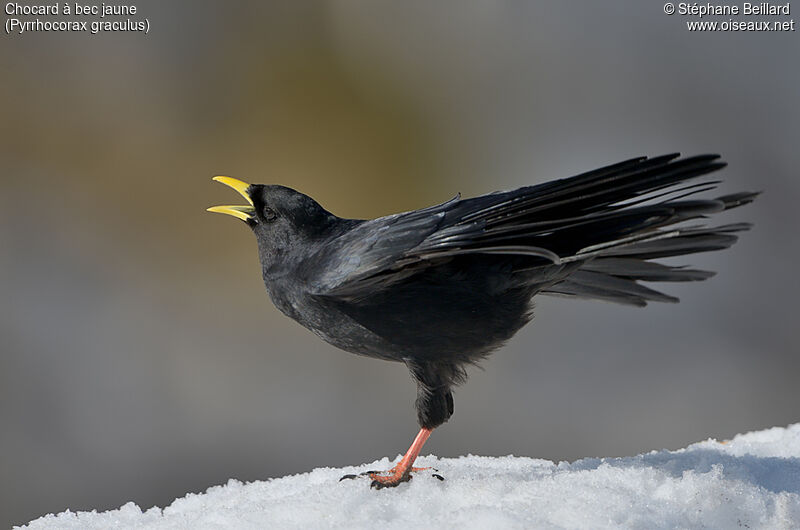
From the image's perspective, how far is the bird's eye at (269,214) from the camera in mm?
3223

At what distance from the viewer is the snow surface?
238 centimetres

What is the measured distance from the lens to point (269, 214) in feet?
10.6

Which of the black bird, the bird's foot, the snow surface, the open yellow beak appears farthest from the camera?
the open yellow beak

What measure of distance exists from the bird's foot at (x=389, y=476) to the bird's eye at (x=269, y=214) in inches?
40.8

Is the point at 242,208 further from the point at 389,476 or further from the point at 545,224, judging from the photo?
the point at 545,224

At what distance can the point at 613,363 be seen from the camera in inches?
264

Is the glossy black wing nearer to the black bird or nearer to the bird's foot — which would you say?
the black bird

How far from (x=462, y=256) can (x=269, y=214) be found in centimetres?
86

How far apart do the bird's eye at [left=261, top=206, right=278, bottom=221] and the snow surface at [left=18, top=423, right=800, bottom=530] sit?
1043 mm

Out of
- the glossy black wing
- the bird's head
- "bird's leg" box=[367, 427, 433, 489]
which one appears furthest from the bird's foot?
the bird's head

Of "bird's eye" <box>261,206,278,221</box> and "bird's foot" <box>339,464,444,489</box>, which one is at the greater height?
"bird's eye" <box>261,206,278,221</box>

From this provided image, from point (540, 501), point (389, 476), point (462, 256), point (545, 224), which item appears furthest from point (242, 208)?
point (540, 501)

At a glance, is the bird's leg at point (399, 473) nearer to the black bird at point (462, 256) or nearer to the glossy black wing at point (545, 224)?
the black bird at point (462, 256)

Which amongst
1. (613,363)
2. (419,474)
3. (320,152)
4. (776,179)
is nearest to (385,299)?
(419,474)
